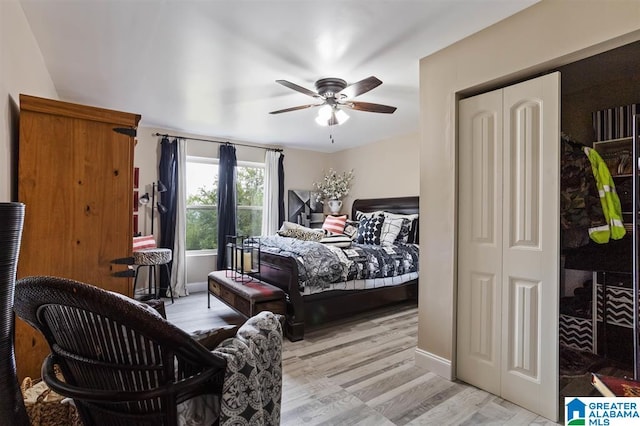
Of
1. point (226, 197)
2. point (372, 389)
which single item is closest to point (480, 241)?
point (372, 389)

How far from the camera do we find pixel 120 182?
70.8 inches

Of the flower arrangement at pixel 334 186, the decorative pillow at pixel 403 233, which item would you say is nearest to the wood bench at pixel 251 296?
the decorative pillow at pixel 403 233

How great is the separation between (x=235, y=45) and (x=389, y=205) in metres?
3.53

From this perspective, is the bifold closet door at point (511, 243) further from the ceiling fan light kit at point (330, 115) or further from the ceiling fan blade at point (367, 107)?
the ceiling fan light kit at point (330, 115)

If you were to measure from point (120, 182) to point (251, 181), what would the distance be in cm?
385

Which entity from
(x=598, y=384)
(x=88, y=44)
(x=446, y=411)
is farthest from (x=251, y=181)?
(x=598, y=384)

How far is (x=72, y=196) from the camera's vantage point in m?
1.65

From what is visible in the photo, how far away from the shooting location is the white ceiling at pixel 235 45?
6.16ft

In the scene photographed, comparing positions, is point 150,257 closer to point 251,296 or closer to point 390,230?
point 251,296

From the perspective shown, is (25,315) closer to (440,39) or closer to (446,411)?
(446,411)

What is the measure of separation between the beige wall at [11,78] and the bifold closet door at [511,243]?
271cm

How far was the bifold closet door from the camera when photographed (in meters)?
1.85

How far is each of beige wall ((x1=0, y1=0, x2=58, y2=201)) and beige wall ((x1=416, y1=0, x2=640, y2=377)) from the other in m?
2.59

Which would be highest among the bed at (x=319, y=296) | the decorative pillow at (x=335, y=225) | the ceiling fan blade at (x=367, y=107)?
the ceiling fan blade at (x=367, y=107)
